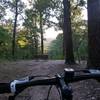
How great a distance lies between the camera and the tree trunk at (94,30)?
Result: 11.1 metres

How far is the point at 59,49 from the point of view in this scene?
60562 millimetres

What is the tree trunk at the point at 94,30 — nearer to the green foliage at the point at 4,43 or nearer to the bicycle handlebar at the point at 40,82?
the bicycle handlebar at the point at 40,82

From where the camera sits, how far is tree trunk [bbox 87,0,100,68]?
36.3 ft

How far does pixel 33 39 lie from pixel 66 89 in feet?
162

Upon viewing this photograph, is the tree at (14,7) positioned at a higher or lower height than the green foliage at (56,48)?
higher

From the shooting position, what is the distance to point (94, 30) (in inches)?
443

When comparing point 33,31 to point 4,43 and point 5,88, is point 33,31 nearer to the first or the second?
point 4,43

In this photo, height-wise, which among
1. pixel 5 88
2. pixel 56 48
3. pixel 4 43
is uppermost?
pixel 4 43

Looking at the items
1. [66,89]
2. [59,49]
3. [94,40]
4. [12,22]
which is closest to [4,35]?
[94,40]

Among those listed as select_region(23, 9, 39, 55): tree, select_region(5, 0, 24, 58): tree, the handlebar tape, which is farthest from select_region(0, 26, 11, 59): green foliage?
the handlebar tape

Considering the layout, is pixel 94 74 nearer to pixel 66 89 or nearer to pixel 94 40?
pixel 66 89

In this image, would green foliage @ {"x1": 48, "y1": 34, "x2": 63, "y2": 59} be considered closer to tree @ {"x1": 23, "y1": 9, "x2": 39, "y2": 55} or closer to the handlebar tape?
tree @ {"x1": 23, "y1": 9, "x2": 39, "y2": 55}

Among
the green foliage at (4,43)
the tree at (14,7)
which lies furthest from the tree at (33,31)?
the green foliage at (4,43)

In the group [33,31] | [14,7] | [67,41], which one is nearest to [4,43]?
[14,7]
